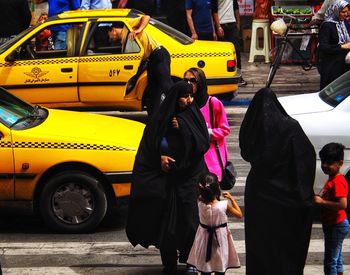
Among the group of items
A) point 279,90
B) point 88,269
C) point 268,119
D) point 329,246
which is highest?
point 268,119

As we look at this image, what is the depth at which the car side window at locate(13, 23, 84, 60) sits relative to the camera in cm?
1468

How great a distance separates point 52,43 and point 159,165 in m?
7.14

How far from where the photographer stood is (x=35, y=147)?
9.71 m

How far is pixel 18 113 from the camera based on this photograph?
10359 mm

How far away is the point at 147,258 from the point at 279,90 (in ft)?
30.7

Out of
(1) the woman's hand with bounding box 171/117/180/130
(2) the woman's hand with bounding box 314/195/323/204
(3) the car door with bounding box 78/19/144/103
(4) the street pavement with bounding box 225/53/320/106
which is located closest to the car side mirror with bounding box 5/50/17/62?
(3) the car door with bounding box 78/19/144/103

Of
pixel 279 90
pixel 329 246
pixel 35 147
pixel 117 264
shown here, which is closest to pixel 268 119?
pixel 329 246

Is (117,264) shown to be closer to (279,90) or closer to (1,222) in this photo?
(1,222)

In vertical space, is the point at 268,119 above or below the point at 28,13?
above

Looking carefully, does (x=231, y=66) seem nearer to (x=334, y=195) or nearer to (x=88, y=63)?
(x=88, y=63)

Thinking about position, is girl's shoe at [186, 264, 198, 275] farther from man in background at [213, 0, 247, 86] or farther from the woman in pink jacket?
man in background at [213, 0, 247, 86]

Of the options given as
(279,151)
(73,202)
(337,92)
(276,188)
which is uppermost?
(279,151)

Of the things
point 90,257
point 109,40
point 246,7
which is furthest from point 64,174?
point 246,7

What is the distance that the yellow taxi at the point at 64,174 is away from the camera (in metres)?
9.69
